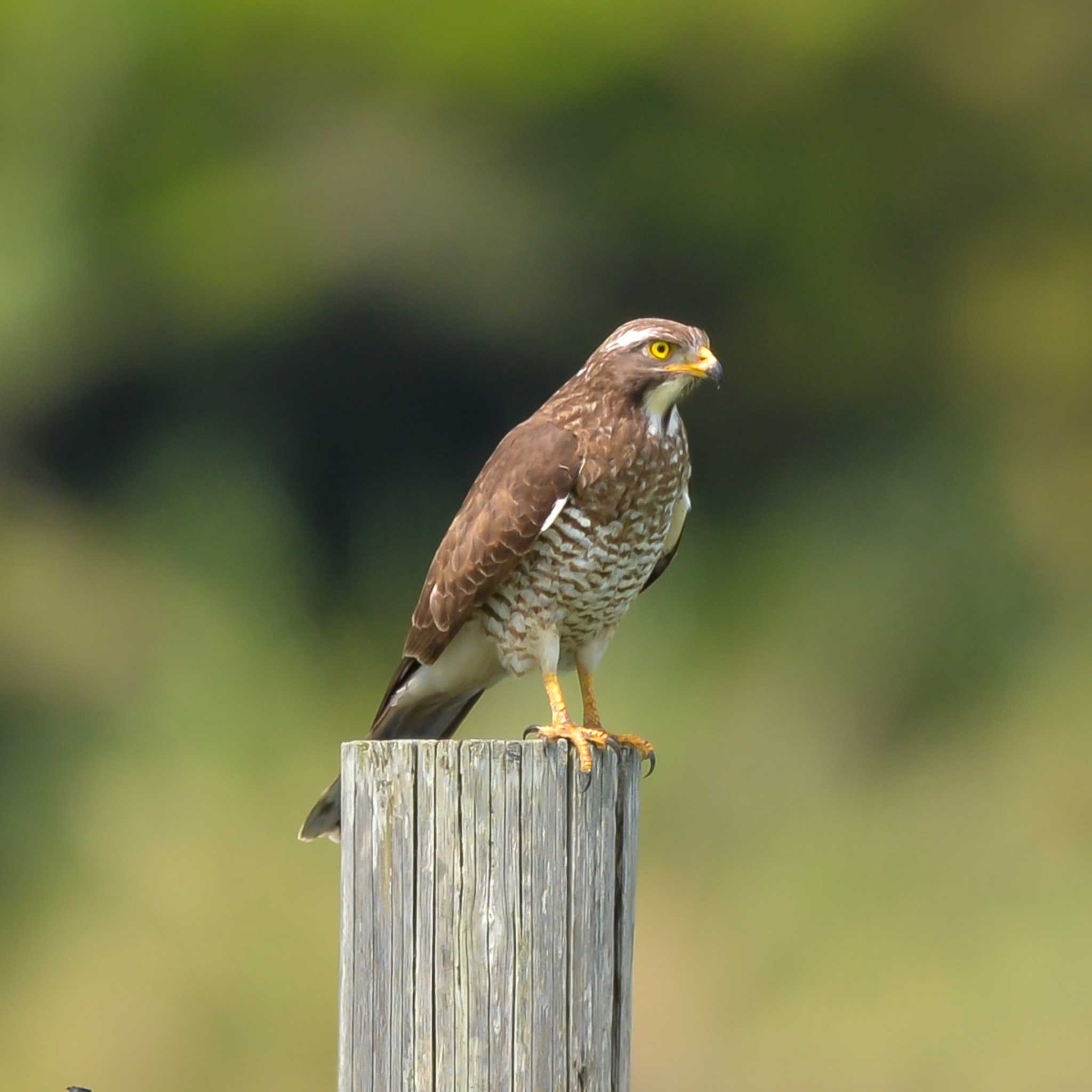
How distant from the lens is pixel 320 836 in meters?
3.07

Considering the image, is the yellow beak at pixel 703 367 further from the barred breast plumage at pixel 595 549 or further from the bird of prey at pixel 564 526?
the barred breast plumage at pixel 595 549

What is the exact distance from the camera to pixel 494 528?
3.12 meters

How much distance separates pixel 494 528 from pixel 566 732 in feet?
1.62

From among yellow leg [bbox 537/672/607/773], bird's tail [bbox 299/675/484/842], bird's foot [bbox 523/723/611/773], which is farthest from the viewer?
bird's tail [bbox 299/675/484/842]

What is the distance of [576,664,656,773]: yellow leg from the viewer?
3.05 metres

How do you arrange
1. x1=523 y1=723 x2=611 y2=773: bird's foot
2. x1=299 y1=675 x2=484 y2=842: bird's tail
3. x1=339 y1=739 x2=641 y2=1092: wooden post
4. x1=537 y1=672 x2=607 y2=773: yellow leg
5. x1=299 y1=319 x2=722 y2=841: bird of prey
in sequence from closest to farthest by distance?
x1=339 y1=739 x2=641 y2=1092: wooden post < x1=537 y1=672 x2=607 y2=773: yellow leg < x1=523 y1=723 x2=611 y2=773: bird's foot < x1=299 y1=319 x2=722 y2=841: bird of prey < x1=299 y1=675 x2=484 y2=842: bird's tail

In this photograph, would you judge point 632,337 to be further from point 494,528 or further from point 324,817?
point 324,817

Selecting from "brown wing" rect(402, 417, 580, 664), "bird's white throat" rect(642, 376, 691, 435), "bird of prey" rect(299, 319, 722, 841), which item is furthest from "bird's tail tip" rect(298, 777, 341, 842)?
"bird's white throat" rect(642, 376, 691, 435)

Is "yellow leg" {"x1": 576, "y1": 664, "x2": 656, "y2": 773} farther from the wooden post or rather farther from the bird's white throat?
the wooden post

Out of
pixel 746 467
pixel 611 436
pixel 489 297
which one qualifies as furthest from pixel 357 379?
pixel 611 436

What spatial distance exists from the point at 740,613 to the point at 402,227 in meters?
2.86

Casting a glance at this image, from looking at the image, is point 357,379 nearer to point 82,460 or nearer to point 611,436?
point 82,460

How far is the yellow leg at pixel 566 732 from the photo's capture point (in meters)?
2.46

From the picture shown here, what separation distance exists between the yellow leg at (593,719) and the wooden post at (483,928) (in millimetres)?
786
